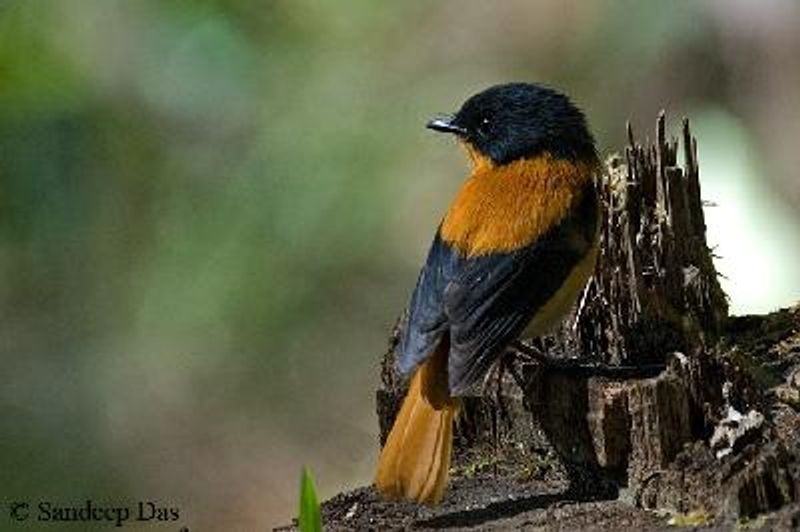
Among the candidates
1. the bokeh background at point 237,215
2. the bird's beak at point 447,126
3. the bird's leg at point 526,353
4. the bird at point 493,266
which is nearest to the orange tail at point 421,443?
the bird at point 493,266

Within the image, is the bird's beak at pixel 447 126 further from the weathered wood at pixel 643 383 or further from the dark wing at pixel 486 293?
the dark wing at pixel 486 293

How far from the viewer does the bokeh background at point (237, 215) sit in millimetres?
9523

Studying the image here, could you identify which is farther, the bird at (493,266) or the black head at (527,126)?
the black head at (527,126)

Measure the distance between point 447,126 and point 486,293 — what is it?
43.2 inches

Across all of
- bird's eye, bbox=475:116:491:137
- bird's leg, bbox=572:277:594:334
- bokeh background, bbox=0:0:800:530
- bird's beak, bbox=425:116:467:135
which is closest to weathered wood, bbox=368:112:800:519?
bird's leg, bbox=572:277:594:334

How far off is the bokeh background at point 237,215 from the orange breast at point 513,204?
3111 millimetres

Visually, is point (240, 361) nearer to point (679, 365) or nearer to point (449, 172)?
point (449, 172)

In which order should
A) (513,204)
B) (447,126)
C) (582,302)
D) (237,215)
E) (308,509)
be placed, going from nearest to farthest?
(308,509) → (582,302) → (513,204) → (447,126) → (237,215)

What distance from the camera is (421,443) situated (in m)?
5.23

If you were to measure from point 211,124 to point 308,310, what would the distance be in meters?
1.05

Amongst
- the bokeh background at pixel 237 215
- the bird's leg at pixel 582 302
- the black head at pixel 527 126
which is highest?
the bokeh background at pixel 237 215

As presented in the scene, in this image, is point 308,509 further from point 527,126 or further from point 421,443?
point 527,126

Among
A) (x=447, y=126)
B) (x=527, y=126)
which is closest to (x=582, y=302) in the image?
(x=527, y=126)

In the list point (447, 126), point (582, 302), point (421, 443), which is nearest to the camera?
point (421, 443)
